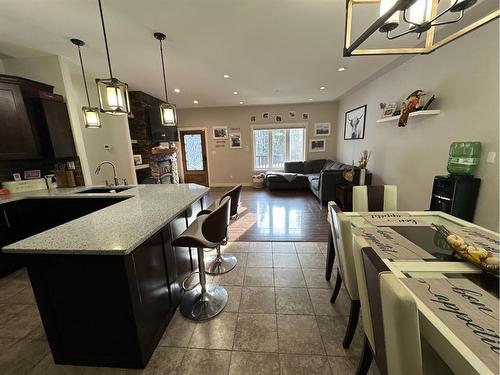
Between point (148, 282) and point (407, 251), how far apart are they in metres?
1.72

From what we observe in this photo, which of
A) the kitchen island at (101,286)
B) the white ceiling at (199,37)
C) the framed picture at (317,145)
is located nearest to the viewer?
the kitchen island at (101,286)

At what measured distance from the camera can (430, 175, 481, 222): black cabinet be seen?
6.77 ft

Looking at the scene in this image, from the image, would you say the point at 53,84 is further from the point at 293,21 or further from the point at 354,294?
the point at 354,294

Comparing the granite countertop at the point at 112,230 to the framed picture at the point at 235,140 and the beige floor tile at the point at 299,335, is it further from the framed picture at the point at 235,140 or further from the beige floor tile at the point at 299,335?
the framed picture at the point at 235,140

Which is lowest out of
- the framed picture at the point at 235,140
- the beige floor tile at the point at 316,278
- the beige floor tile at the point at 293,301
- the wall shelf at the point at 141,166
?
the beige floor tile at the point at 293,301

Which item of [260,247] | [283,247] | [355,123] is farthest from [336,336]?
[355,123]

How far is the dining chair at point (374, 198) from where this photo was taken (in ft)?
6.91

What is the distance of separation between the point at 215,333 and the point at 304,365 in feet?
2.27

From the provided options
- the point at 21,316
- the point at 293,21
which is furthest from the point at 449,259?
the point at 21,316

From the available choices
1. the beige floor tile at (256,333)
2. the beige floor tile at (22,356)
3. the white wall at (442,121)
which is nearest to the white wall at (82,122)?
the beige floor tile at (22,356)

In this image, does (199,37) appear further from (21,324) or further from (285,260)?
(21,324)

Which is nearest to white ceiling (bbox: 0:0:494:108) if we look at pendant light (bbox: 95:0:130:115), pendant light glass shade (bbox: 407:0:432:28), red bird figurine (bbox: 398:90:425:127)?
pendant light (bbox: 95:0:130:115)

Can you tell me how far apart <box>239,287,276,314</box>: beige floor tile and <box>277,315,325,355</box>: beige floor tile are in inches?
5.7

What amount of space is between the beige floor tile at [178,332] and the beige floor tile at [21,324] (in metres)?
1.15
